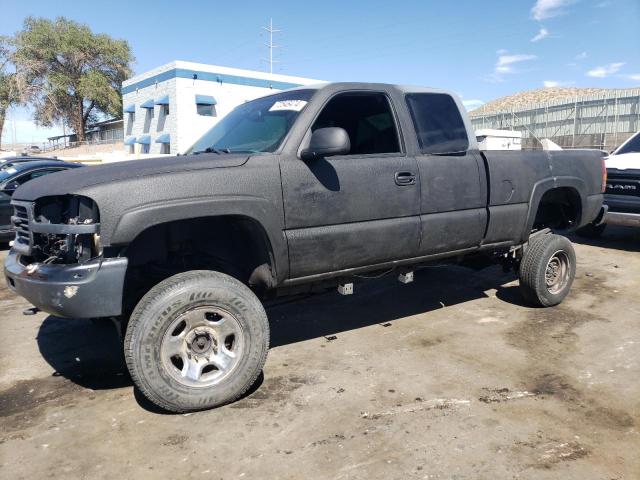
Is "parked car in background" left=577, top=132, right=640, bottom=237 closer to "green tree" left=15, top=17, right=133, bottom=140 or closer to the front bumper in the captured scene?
the front bumper

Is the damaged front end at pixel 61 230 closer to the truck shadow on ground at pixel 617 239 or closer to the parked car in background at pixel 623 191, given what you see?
the parked car in background at pixel 623 191

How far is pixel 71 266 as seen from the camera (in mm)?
2762

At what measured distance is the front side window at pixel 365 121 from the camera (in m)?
3.85

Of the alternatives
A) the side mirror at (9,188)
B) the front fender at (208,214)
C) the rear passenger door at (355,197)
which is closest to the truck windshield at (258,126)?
the rear passenger door at (355,197)

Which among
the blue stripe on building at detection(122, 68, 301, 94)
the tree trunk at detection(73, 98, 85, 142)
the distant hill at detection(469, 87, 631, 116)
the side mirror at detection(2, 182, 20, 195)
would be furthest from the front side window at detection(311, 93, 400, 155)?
the distant hill at detection(469, 87, 631, 116)

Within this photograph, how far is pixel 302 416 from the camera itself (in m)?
2.95

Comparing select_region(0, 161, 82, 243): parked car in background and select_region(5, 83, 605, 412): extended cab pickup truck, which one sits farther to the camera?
select_region(0, 161, 82, 243): parked car in background

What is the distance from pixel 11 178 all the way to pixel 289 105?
714cm

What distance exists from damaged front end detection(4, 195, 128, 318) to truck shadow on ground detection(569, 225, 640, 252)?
7858 mm

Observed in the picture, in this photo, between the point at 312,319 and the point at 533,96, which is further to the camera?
the point at 533,96

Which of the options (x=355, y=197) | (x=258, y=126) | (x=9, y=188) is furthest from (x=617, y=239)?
(x=9, y=188)

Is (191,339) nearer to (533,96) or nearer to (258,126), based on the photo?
(258,126)

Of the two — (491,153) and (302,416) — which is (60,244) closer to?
(302,416)

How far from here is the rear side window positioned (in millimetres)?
4012
